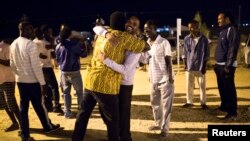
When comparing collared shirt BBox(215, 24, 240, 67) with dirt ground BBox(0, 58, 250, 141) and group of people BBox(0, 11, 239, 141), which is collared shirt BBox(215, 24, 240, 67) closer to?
group of people BBox(0, 11, 239, 141)

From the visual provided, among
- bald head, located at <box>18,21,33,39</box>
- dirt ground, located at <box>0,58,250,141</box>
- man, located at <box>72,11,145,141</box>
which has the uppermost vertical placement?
bald head, located at <box>18,21,33,39</box>

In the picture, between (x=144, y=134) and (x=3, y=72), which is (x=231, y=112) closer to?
(x=144, y=134)

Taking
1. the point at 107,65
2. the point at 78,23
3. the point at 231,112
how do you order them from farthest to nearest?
the point at 78,23 → the point at 231,112 → the point at 107,65

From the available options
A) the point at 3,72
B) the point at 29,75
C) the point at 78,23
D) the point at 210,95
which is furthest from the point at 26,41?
the point at 78,23

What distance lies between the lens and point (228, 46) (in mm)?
7223

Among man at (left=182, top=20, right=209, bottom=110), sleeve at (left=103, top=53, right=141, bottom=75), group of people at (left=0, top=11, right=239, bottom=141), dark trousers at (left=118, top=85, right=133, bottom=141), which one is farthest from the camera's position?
man at (left=182, top=20, right=209, bottom=110)

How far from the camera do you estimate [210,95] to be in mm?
9742

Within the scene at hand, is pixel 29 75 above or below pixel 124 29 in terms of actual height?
below

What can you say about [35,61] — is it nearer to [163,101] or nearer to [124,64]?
[124,64]

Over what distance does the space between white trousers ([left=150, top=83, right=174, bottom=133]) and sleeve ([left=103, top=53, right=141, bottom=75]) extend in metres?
1.38

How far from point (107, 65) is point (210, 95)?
5.73 meters

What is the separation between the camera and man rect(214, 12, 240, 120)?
7004 mm

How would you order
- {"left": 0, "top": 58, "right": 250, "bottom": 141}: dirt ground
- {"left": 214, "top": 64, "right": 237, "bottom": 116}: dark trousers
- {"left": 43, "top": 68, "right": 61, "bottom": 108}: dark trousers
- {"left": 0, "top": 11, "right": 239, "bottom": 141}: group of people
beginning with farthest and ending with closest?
1. {"left": 43, "top": 68, "right": 61, "bottom": 108}: dark trousers
2. {"left": 214, "top": 64, "right": 237, "bottom": 116}: dark trousers
3. {"left": 0, "top": 58, "right": 250, "bottom": 141}: dirt ground
4. {"left": 0, "top": 11, "right": 239, "bottom": 141}: group of people

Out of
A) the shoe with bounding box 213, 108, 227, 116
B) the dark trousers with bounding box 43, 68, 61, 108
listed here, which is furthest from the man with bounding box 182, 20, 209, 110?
the dark trousers with bounding box 43, 68, 61, 108
